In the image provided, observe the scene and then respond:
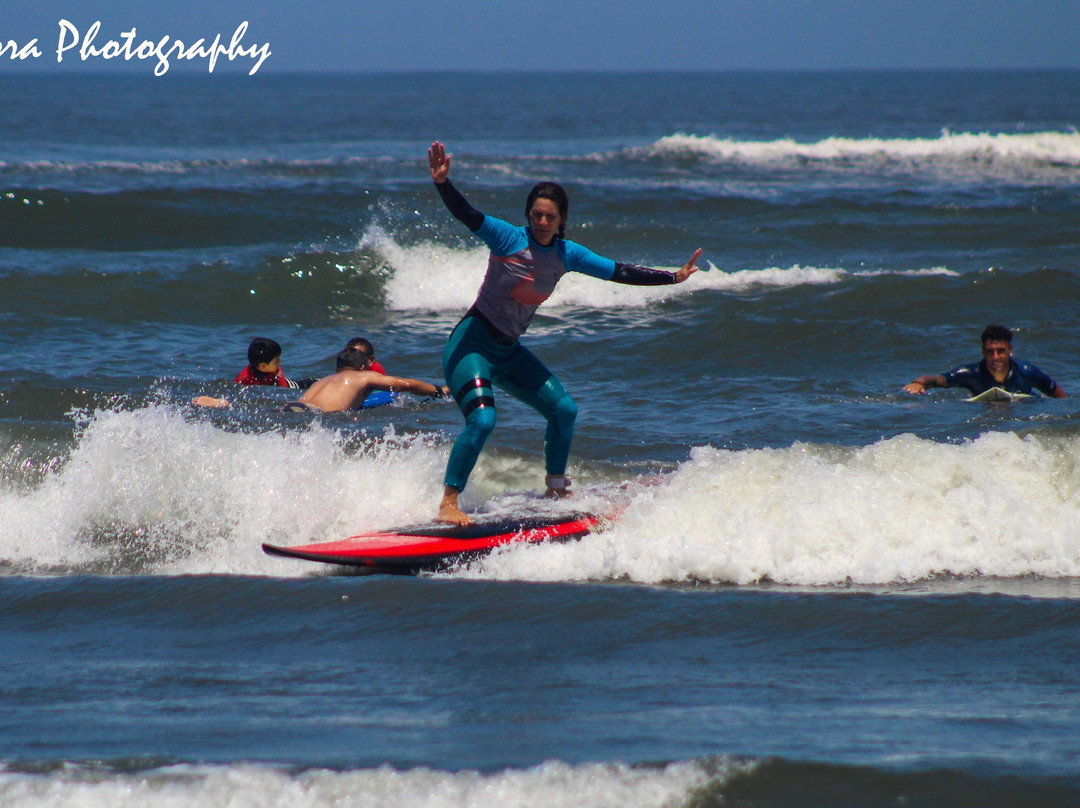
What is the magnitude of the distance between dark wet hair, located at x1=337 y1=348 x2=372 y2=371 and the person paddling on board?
365 cm

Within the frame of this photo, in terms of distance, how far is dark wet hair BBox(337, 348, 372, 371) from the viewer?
31.4 ft

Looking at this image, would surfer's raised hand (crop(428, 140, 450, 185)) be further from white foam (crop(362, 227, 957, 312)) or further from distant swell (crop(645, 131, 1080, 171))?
distant swell (crop(645, 131, 1080, 171))

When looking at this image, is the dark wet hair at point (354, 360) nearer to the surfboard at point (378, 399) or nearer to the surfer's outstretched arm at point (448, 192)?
the surfboard at point (378, 399)

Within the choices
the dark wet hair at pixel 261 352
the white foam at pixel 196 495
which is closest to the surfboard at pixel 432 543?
the white foam at pixel 196 495

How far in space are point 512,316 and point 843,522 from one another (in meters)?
2.25

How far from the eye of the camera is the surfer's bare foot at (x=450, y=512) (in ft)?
20.1

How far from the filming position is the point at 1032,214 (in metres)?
21.1

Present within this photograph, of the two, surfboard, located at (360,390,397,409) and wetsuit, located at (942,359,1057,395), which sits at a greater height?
wetsuit, located at (942,359,1057,395)

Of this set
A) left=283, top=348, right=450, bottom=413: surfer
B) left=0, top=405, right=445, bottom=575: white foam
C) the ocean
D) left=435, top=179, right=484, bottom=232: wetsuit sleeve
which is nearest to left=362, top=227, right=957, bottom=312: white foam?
the ocean

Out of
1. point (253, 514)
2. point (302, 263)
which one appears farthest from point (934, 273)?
point (253, 514)

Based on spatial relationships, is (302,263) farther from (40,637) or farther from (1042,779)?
(1042,779)

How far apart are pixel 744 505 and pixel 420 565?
196 centimetres

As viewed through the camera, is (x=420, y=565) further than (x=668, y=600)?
Yes

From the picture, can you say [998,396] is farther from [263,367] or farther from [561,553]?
[263,367]
